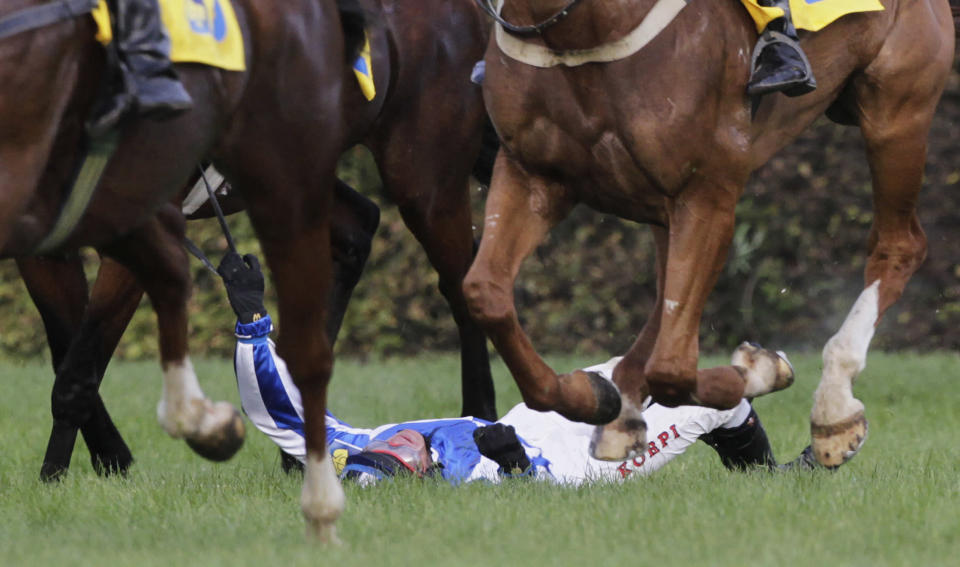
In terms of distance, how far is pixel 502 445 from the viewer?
184 inches

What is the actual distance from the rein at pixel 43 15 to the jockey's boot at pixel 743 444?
9.05 ft

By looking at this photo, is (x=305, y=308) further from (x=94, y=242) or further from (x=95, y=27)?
(x=95, y=27)

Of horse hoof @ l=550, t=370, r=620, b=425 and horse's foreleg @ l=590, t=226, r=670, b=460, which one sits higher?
horse hoof @ l=550, t=370, r=620, b=425

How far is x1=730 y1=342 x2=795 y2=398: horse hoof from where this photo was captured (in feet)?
14.7

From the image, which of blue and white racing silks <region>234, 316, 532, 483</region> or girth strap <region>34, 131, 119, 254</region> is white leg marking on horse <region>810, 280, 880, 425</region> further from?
girth strap <region>34, 131, 119, 254</region>

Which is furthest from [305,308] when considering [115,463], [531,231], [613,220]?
[613,220]

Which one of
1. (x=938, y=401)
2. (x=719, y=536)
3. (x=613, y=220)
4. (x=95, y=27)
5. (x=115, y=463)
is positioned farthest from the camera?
(x=613, y=220)

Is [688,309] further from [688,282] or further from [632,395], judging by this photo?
[632,395]

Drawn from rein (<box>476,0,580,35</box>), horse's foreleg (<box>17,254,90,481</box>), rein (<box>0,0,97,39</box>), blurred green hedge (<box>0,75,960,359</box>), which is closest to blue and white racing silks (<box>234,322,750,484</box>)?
horse's foreleg (<box>17,254,90,481</box>)

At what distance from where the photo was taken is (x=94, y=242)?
11.4 feet

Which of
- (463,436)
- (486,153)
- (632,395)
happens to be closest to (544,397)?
(632,395)

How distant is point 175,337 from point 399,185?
5.61 feet

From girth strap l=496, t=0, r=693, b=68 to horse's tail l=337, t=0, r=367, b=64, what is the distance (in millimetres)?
468

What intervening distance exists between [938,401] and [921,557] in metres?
4.51
